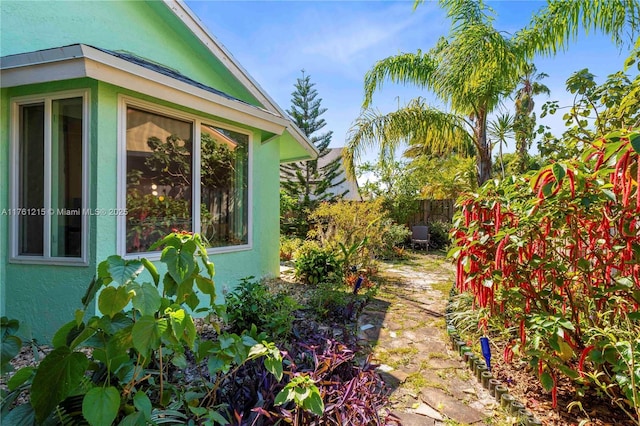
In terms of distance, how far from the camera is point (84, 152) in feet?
11.9

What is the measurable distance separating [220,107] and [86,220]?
2.20 m

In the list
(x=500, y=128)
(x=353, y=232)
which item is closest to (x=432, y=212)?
(x=500, y=128)

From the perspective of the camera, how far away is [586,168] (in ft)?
7.30

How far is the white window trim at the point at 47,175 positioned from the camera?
3621mm

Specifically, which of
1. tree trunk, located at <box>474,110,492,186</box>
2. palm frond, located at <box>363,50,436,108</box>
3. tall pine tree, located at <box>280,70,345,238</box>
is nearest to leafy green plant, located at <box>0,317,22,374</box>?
tree trunk, located at <box>474,110,492,186</box>

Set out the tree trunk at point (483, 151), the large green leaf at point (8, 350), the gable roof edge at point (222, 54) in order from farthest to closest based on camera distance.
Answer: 1. the tree trunk at point (483, 151)
2. the gable roof edge at point (222, 54)
3. the large green leaf at point (8, 350)

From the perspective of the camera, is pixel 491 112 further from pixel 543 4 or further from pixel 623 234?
pixel 623 234

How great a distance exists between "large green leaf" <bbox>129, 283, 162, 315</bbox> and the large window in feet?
7.57

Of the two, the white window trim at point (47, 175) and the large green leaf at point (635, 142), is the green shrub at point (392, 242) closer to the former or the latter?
the white window trim at point (47, 175)

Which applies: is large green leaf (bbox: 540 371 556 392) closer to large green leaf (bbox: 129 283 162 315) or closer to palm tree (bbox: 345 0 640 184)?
large green leaf (bbox: 129 283 162 315)

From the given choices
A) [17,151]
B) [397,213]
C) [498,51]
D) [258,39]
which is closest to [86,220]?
[17,151]

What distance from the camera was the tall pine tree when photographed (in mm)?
18422

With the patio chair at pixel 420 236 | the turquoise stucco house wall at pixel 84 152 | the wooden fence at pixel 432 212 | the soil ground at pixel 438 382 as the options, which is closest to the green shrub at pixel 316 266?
the soil ground at pixel 438 382

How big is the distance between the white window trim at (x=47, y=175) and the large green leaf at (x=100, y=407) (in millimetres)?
2761
